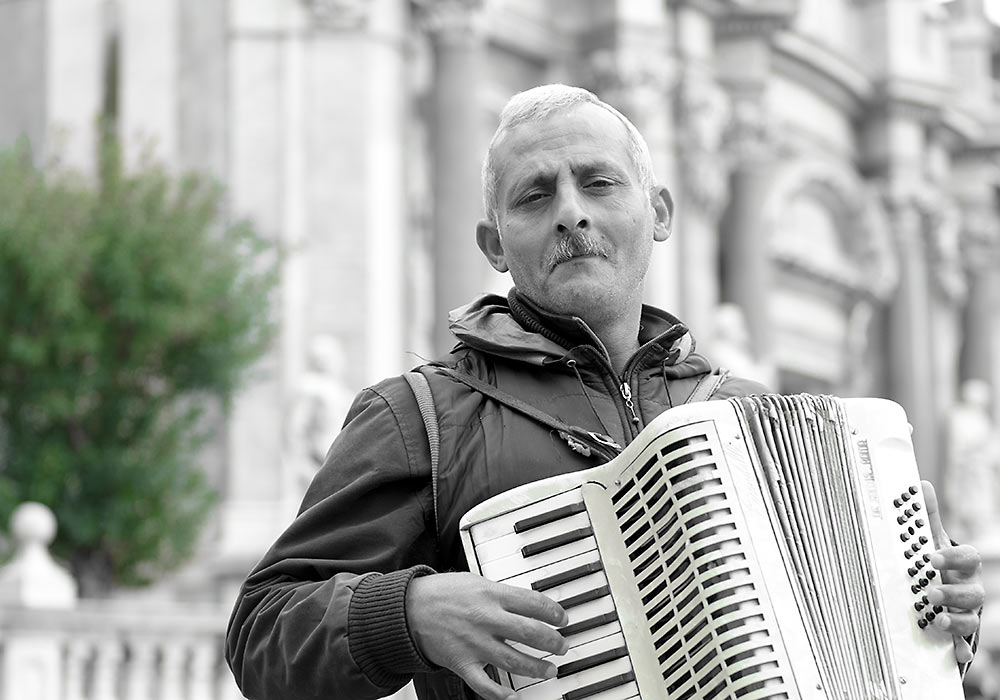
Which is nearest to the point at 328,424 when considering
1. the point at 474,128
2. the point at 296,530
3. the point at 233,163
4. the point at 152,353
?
the point at 152,353

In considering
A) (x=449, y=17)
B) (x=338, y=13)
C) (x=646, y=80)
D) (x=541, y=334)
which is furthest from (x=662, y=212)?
(x=646, y=80)

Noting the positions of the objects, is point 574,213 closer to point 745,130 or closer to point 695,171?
point 695,171

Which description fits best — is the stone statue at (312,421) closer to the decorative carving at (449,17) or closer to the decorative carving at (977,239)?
the decorative carving at (449,17)

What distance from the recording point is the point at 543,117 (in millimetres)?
3131

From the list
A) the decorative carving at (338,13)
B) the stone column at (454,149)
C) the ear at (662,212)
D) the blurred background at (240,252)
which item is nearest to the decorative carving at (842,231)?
the blurred background at (240,252)

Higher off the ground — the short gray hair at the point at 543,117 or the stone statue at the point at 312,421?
the short gray hair at the point at 543,117

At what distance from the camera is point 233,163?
1822 cm

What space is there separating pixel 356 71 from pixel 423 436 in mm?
15837

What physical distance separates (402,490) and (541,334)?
422mm

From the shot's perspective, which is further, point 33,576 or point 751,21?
point 751,21

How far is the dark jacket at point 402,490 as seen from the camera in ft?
9.03

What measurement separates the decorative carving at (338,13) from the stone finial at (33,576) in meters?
8.18

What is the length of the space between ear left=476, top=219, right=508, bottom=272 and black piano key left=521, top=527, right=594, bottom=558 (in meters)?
0.72

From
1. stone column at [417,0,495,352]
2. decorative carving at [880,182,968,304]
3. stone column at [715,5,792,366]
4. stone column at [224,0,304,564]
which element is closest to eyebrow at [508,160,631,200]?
stone column at [224,0,304,564]
